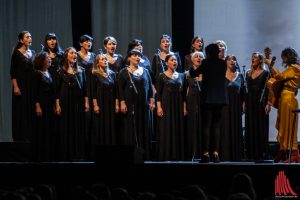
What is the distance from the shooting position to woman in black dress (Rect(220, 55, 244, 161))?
33.8 feet

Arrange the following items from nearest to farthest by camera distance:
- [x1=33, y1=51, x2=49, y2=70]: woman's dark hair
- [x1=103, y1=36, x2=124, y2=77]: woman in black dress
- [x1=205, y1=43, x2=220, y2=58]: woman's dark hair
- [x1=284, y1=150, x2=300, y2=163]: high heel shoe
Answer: [x1=205, y1=43, x2=220, y2=58]: woman's dark hair < [x1=284, y1=150, x2=300, y2=163]: high heel shoe < [x1=33, y1=51, x2=49, y2=70]: woman's dark hair < [x1=103, y1=36, x2=124, y2=77]: woman in black dress

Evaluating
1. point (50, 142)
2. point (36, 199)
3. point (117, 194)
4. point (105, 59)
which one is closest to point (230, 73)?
point (105, 59)

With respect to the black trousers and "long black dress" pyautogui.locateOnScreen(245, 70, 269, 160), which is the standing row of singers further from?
the black trousers

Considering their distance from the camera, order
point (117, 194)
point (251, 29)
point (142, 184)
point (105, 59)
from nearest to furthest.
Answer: point (117, 194) < point (142, 184) < point (105, 59) < point (251, 29)

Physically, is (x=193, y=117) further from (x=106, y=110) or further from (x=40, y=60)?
(x=40, y=60)

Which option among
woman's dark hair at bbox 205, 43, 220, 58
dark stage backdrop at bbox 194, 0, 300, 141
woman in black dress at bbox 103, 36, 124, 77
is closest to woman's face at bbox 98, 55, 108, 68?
woman in black dress at bbox 103, 36, 124, 77

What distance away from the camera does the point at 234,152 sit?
10.3 m

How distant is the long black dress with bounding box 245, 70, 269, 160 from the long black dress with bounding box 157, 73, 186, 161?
89 cm

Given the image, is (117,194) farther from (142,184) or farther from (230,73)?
(230,73)

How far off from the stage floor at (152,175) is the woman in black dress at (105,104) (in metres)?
1.84

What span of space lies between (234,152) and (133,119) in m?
1.44

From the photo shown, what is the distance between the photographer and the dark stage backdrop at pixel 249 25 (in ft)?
39.2

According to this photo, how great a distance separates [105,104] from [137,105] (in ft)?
1.47

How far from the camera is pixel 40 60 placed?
9891 mm
